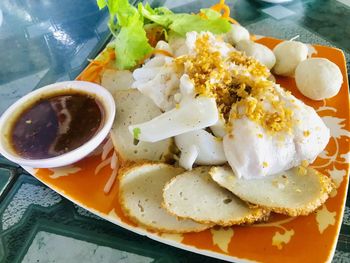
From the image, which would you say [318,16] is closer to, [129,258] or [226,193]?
[226,193]

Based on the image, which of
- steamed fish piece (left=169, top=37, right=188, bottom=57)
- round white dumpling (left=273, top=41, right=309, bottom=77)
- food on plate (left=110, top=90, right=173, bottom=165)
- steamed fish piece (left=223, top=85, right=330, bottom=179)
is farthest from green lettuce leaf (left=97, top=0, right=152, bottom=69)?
steamed fish piece (left=223, top=85, right=330, bottom=179)

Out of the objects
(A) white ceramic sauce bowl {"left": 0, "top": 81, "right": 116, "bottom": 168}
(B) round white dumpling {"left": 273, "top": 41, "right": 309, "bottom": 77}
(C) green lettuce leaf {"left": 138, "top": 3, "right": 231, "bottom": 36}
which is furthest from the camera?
(C) green lettuce leaf {"left": 138, "top": 3, "right": 231, "bottom": 36}

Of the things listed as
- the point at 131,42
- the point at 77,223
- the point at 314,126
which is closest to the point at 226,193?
the point at 314,126

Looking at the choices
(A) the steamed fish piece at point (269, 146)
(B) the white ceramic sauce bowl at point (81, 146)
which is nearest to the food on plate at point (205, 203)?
(A) the steamed fish piece at point (269, 146)

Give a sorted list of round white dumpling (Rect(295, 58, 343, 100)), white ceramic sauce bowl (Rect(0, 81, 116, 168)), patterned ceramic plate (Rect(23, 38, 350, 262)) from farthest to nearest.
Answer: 1. round white dumpling (Rect(295, 58, 343, 100))
2. white ceramic sauce bowl (Rect(0, 81, 116, 168))
3. patterned ceramic plate (Rect(23, 38, 350, 262))

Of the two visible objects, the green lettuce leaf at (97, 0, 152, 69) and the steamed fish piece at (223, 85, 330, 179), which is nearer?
the steamed fish piece at (223, 85, 330, 179)

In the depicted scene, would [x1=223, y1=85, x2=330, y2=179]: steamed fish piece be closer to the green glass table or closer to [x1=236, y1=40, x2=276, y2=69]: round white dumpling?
the green glass table

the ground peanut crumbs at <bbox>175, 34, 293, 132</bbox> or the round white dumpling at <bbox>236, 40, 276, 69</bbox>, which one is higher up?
the ground peanut crumbs at <bbox>175, 34, 293, 132</bbox>

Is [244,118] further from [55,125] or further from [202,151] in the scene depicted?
[55,125]
